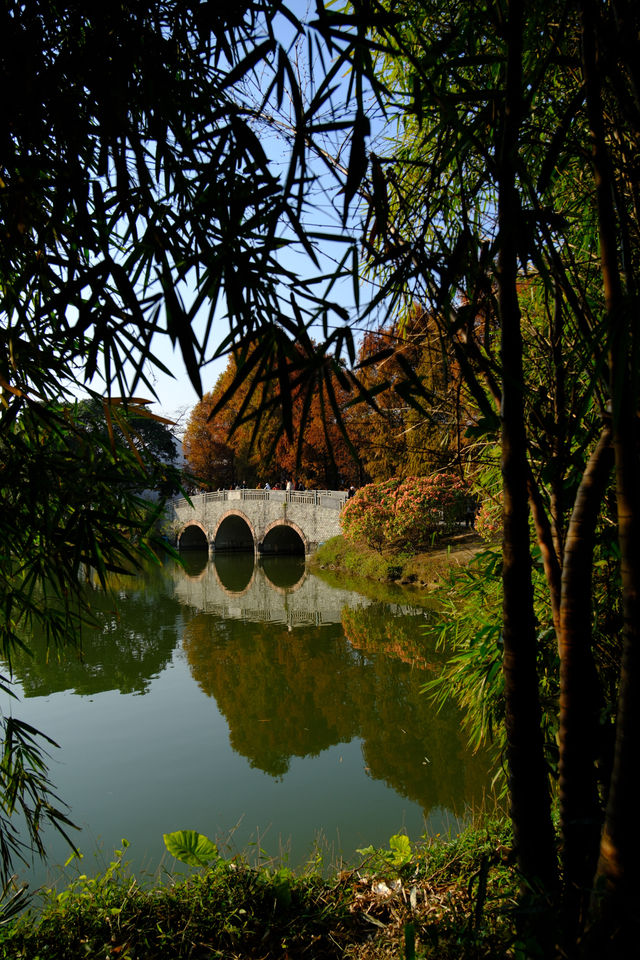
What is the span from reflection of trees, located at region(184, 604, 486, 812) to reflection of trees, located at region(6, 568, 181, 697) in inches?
21.4

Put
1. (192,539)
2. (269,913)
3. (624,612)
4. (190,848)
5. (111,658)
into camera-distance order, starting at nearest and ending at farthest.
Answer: (624,612)
(269,913)
(190,848)
(111,658)
(192,539)

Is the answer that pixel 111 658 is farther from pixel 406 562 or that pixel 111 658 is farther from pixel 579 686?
pixel 579 686

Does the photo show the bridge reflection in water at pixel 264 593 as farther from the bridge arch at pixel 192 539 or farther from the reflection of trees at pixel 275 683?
the bridge arch at pixel 192 539

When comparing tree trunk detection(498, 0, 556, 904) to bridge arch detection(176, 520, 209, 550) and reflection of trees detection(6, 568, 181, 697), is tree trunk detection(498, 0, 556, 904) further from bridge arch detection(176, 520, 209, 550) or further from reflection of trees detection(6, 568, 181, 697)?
bridge arch detection(176, 520, 209, 550)

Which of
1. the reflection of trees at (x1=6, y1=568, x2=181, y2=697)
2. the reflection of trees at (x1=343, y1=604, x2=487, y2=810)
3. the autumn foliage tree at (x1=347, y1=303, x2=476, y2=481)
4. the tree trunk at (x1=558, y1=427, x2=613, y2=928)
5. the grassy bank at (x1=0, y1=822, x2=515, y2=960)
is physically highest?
the autumn foliage tree at (x1=347, y1=303, x2=476, y2=481)

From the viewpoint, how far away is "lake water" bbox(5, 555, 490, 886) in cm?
361

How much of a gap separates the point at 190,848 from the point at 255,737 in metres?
2.60

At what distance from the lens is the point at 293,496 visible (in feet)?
64.1

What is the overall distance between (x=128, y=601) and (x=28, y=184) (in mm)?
12245

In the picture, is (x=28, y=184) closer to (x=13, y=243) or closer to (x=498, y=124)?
(x=13, y=243)

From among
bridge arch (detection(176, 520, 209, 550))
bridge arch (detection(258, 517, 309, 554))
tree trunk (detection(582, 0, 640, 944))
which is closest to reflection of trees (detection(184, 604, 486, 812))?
tree trunk (detection(582, 0, 640, 944))

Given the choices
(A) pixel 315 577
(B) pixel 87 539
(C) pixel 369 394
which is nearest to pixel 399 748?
(B) pixel 87 539

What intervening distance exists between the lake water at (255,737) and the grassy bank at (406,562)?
5.56 feet

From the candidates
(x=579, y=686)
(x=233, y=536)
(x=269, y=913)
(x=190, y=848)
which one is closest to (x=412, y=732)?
(x=190, y=848)
